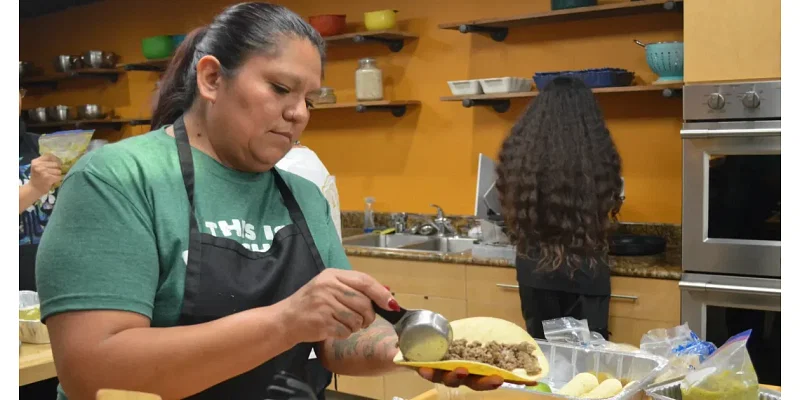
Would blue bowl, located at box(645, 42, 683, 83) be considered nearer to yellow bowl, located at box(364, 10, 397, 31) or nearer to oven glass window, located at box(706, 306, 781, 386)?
oven glass window, located at box(706, 306, 781, 386)

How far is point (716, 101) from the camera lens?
3.04m

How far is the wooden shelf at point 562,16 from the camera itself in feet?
11.6

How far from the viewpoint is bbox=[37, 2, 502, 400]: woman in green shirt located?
121 centimetres

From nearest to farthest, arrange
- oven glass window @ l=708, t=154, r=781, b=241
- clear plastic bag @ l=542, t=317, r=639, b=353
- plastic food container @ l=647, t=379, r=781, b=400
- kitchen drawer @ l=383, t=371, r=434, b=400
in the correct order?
plastic food container @ l=647, t=379, r=781, b=400 → clear plastic bag @ l=542, t=317, r=639, b=353 → oven glass window @ l=708, t=154, r=781, b=241 → kitchen drawer @ l=383, t=371, r=434, b=400

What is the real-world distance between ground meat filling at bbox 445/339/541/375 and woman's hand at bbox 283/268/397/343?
239mm

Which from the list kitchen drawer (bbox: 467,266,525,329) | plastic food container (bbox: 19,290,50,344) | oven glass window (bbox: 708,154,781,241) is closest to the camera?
plastic food container (bbox: 19,290,50,344)

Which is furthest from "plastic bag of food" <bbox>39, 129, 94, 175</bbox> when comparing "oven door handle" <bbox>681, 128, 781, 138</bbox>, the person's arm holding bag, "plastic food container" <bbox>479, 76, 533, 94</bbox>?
"oven door handle" <bbox>681, 128, 781, 138</bbox>

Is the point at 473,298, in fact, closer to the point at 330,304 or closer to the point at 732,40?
the point at 732,40

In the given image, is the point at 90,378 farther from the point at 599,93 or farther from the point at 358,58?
the point at 358,58

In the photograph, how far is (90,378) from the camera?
1205 mm

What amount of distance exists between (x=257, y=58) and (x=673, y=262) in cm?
240

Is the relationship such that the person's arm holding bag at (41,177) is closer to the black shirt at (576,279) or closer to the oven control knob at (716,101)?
the black shirt at (576,279)

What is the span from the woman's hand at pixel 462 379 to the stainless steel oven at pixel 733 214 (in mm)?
1928

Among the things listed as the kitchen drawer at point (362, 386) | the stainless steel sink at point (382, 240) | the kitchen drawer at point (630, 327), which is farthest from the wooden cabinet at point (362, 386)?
the kitchen drawer at point (630, 327)
